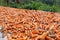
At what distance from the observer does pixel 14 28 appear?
4418mm

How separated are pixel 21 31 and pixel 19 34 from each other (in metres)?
0.26

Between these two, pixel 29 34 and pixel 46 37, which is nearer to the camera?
pixel 46 37

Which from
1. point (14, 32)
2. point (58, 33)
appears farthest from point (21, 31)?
point (58, 33)

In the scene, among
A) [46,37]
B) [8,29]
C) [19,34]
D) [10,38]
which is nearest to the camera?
[46,37]

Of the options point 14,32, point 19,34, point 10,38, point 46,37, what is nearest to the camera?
point 46,37

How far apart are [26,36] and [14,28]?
35.2 inches

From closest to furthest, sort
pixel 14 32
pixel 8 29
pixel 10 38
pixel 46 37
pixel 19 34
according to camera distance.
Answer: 1. pixel 46 37
2. pixel 10 38
3. pixel 19 34
4. pixel 14 32
5. pixel 8 29

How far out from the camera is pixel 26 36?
3.57 m

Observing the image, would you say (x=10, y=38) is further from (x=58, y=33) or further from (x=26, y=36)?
(x=58, y=33)

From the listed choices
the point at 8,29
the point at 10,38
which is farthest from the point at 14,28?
the point at 10,38

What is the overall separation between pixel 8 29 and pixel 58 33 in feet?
3.85

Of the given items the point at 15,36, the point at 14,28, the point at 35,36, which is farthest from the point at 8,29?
the point at 35,36

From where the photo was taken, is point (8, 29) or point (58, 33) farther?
point (8, 29)

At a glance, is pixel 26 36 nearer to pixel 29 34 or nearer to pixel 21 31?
pixel 29 34
